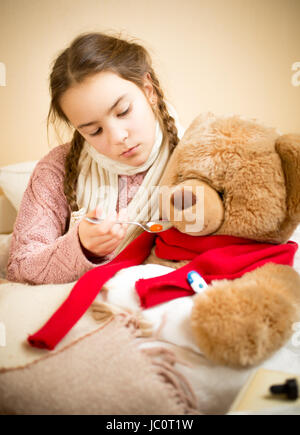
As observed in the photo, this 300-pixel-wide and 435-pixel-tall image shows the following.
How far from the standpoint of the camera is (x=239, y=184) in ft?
1.66

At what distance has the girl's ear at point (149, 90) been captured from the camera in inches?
29.7

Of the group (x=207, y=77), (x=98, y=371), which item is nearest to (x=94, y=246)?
(x=98, y=371)

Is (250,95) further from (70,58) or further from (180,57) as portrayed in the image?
(70,58)

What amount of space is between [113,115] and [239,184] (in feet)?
1.03

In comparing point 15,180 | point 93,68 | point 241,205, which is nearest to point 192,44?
point 93,68

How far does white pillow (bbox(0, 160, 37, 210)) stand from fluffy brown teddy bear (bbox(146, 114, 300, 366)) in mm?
732

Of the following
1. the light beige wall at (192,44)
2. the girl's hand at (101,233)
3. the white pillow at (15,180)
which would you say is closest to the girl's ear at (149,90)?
the girl's hand at (101,233)

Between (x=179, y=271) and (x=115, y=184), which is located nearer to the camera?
(x=179, y=271)

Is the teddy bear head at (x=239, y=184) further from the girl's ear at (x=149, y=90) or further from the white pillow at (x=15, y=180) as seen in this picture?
the white pillow at (x=15, y=180)

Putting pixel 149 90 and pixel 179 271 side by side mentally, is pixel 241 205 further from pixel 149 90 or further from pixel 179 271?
pixel 149 90

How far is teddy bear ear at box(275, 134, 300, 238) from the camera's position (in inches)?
19.3

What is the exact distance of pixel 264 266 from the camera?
19.5 inches
